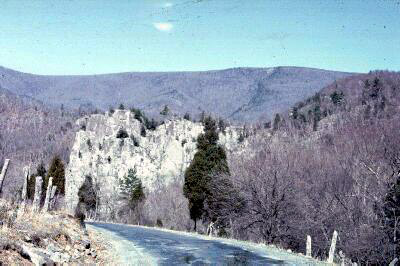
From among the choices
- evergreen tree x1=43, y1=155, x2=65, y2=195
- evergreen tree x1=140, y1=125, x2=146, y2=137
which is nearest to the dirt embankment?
evergreen tree x1=43, y1=155, x2=65, y2=195

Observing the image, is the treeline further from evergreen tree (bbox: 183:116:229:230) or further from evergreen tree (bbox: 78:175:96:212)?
evergreen tree (bbox: 78:175:96:212)

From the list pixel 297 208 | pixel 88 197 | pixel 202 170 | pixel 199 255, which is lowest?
pixel 199 255

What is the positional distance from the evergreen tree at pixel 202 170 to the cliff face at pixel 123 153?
101591 millimetres

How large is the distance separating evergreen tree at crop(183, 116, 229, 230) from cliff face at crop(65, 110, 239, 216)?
101591mm

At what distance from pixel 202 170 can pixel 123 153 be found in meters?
117

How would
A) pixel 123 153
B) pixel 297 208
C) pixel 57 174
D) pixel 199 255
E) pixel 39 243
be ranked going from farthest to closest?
pixel 123 153 < pixel 57 174 < pixel 297 208 < pixel 199 255 < pixel 39 243

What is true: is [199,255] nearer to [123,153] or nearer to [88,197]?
[88,197]

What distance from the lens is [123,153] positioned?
164m

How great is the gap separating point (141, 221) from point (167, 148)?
308 feet

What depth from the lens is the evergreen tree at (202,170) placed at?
160 feet

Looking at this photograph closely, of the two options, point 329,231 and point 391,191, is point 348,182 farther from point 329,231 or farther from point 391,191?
point 391,191

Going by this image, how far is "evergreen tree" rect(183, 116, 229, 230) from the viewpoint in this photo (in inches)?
1922

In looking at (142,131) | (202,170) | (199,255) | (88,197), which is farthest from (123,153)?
(199,255)

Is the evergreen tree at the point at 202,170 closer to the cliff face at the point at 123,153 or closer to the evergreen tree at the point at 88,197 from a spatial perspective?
the evergreen tree at the point at 88,197
